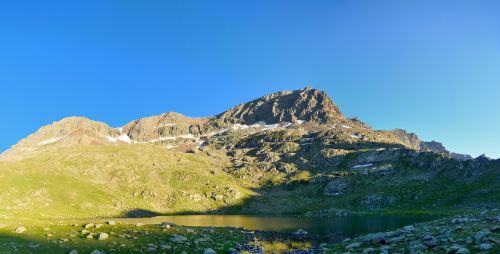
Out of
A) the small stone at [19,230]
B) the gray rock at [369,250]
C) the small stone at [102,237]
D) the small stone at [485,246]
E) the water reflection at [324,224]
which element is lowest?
the water reflection at [324,224]

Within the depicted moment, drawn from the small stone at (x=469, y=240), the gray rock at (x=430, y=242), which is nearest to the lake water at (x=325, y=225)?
the gray rock at (x=430, y=242)

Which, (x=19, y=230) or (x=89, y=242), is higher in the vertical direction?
(x=19, y=230)

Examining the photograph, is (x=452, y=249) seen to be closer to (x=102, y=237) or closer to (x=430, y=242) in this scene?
(x=430, y=242)

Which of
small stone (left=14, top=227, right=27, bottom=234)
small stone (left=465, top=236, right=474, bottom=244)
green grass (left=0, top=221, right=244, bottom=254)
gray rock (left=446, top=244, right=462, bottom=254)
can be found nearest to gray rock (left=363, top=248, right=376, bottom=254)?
gray rock (left=446, top=244, right=462, bottom=254)

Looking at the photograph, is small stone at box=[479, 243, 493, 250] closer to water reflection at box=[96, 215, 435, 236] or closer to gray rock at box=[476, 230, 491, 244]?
gray rock at box=[476, 230, 491, 244]

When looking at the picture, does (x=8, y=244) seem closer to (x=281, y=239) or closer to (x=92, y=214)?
(x=281, y=239)

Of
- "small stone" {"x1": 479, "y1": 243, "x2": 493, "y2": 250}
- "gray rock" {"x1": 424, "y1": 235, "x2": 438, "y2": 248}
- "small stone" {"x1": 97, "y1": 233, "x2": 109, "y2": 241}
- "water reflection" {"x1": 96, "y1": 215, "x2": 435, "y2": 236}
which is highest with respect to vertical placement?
"small stone" {"x1": 479, "y1": 243, "x2": 493, "y2": 250}

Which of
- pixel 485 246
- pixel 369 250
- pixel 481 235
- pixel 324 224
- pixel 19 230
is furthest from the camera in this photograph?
pixel 324 224

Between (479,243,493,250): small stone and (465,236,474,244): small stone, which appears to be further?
(465,236,474,244): small stone

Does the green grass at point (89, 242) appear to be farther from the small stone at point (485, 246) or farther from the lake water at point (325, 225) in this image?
the lake water at point (325, 225)

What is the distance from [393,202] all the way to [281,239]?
13022cm

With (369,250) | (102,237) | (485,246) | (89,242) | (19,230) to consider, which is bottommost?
(369,250)

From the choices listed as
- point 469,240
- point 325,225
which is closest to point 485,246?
point 469,240

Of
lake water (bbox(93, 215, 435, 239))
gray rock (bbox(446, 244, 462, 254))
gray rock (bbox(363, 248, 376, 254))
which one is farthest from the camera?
Answer: lake water (bbox(93, 215, 435, 239))
